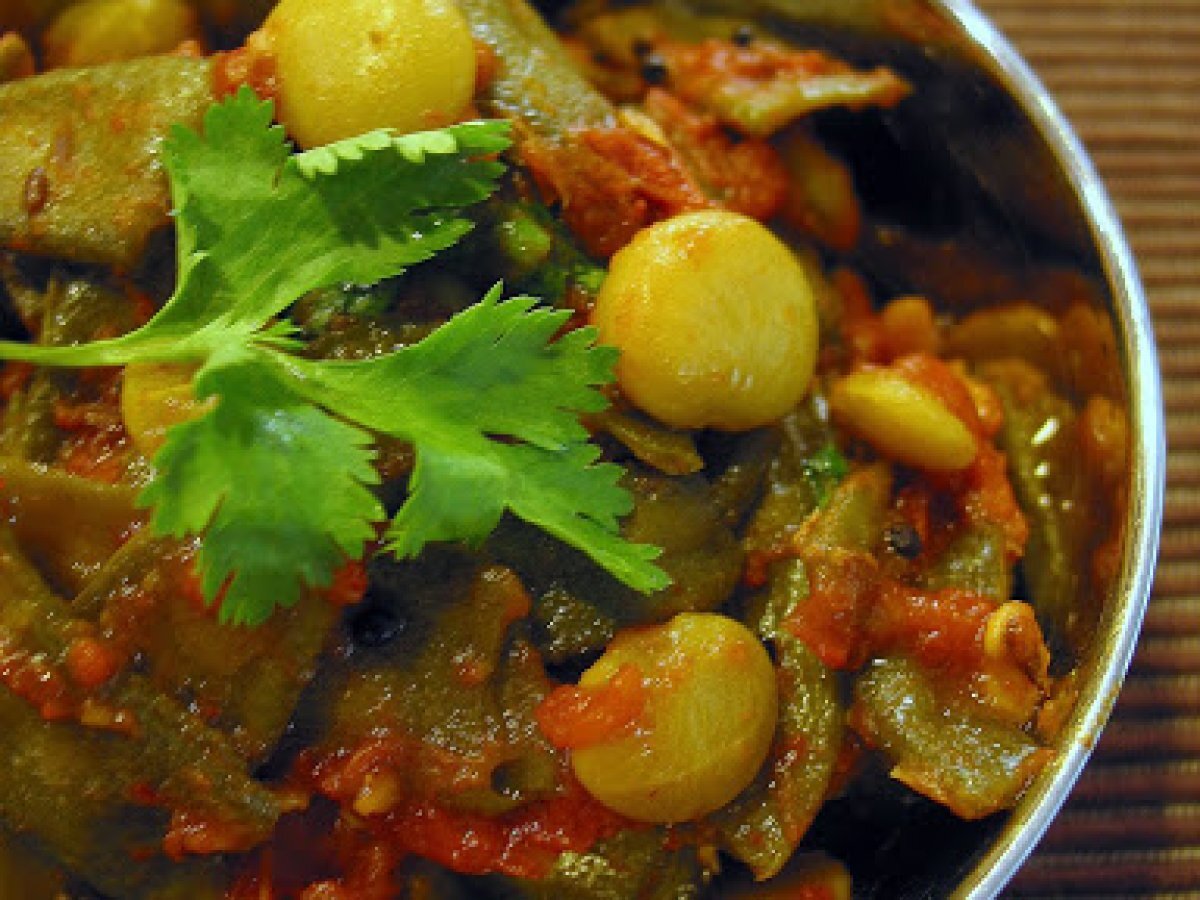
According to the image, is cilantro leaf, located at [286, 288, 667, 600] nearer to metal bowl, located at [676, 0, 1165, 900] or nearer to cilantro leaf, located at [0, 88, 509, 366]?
cilantro leaf, located at [0, 88, 509, 366]

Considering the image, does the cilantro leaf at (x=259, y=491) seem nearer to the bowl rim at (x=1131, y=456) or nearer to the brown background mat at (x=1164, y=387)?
the bowl rim at (x=1131, y=456)

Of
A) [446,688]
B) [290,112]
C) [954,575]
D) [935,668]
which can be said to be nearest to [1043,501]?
[954,575]

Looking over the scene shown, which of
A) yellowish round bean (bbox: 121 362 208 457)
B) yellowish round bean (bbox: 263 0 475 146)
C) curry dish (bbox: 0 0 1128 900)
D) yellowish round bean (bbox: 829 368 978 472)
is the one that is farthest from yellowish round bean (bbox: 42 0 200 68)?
yellowish round bean (bbox: 829 368 978 472)

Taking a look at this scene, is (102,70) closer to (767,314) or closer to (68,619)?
(68,619)

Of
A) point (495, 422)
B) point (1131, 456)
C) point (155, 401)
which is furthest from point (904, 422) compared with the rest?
point (155, 401)

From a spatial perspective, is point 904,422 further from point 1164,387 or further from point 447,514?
point 1164,387

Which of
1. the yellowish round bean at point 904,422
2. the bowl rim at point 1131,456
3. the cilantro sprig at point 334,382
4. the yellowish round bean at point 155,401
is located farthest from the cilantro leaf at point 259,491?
the bowl rim at point 1131,456

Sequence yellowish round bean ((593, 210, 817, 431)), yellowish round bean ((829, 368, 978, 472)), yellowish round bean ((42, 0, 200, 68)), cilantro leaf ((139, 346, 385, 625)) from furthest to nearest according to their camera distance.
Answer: yellowish round bean ((42, 0, 200, 68)), yellowish round bean ((829, 368, 978, 472)), yellowish round bean ((593, 210, 817, 431)), cilantro leaf ((139, 346, 385, 625))
